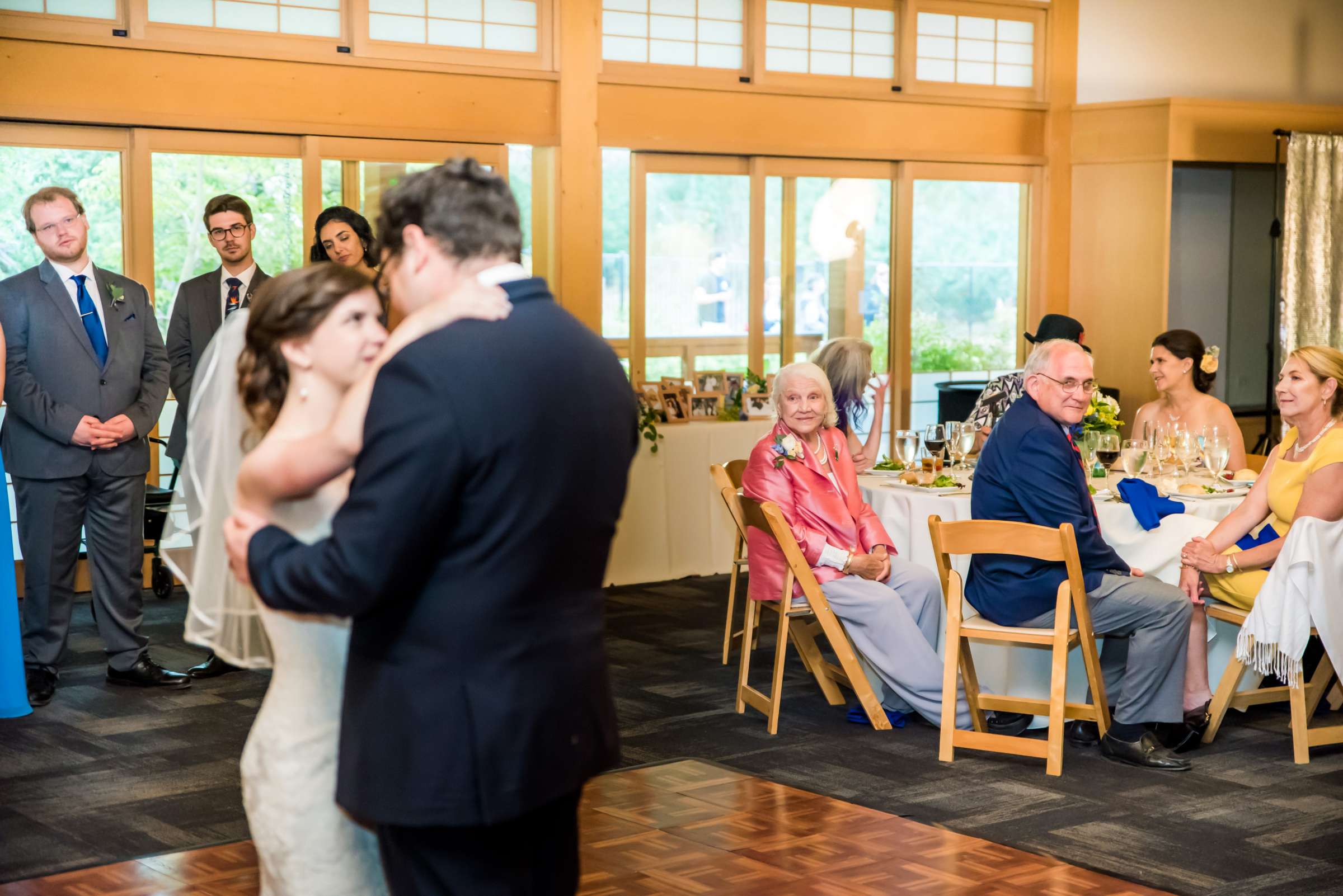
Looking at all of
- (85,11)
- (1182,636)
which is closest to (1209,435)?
(1182,636)

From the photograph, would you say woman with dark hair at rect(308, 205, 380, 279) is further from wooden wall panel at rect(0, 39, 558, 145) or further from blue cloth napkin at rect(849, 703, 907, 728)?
wooden wall panel at rect(0, 39, 558, 145)

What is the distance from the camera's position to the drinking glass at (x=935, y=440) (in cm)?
579

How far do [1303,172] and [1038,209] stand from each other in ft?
5.59

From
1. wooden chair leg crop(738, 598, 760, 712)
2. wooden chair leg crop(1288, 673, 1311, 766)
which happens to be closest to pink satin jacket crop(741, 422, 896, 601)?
wooden chair leg crop(738, 598, 760, 712)

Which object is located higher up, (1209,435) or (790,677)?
(1209,435)

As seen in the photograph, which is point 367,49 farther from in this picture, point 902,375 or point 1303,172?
point 1303,172

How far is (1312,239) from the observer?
32.2ft

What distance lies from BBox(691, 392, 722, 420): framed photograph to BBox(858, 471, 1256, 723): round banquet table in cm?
320

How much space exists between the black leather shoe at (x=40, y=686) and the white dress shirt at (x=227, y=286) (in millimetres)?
1503

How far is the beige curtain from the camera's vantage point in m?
9.73

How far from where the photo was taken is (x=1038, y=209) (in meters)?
10.3

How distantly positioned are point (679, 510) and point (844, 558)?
124 inches

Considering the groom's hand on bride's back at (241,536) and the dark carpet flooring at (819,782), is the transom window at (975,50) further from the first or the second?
the groom's hand on bride's back at (241,536)

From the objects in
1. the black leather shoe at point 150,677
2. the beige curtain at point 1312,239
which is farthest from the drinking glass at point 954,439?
the beige curtain at point 1312,239
